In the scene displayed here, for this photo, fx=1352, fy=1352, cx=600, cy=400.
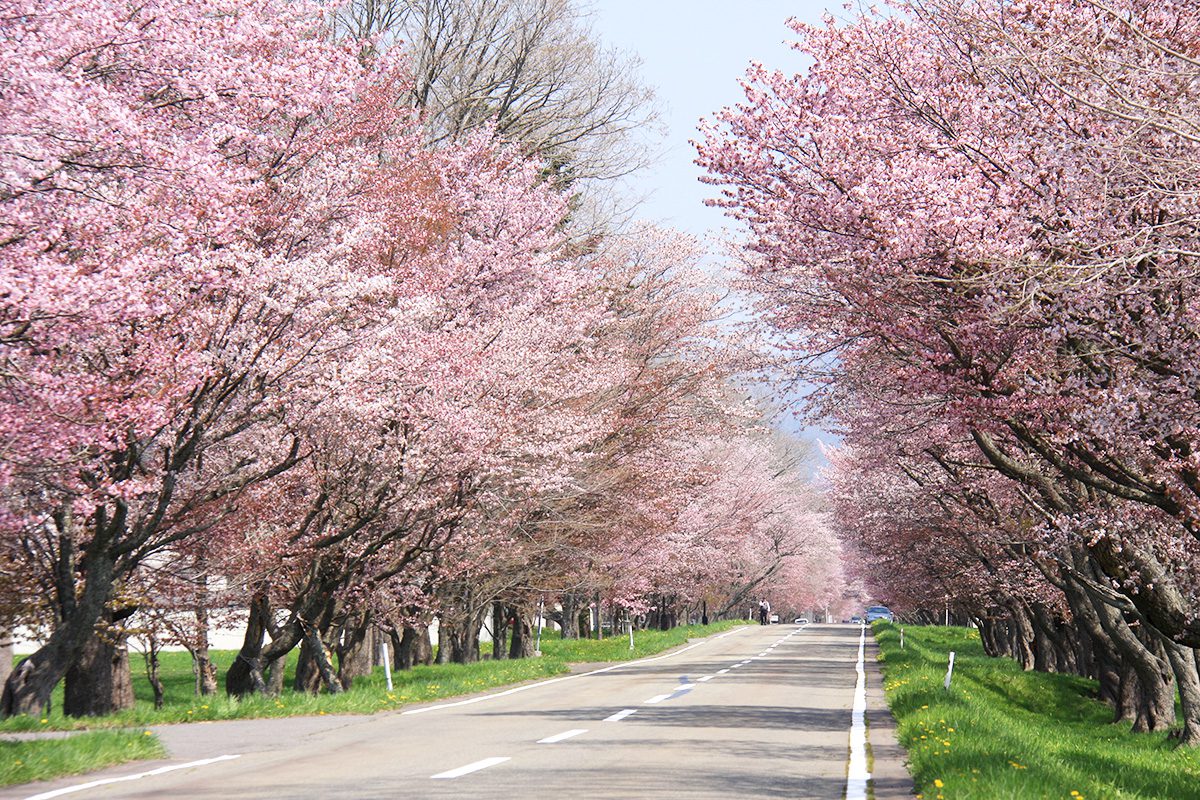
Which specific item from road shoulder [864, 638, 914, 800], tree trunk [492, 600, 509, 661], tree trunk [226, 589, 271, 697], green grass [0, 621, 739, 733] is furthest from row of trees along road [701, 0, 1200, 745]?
tree trunk [492, 600, 509, 661]

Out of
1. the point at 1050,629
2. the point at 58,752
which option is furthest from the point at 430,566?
the point at 1050,629

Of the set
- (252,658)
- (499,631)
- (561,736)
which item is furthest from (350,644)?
(561,736)

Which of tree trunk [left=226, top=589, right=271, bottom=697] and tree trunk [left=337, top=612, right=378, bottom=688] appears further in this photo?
tree trunk [left=337, top=612, right=378, bottom=688]

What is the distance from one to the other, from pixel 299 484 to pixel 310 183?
6.46 m

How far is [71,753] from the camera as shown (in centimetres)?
1171

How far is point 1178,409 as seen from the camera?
437 inches

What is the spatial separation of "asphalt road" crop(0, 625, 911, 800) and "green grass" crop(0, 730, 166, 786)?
28 cm

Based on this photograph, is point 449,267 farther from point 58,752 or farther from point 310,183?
point 58,752

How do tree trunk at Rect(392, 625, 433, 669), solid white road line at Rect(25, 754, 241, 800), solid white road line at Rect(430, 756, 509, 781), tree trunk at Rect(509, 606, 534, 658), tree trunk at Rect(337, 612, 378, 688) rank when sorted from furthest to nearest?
1. tree trunk at Rect(509, 606, 534, 658)
2. tree trunk at Rect(392, 625, 433, 669)
3. tree trunk at Rect(337, 612, 378, 688)
4. solid white road line at Rect(430, 756, 509, 781)
5. solid white road line at Rect(25, 754, 241, 800)

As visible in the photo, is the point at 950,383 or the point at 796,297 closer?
the point at 950,383

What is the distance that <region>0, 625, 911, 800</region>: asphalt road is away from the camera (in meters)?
10.1

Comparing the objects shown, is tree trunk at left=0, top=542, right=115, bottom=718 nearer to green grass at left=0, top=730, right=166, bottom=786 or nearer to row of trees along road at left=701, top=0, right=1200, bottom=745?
green grass at left=0, top=730, right=166, bottom=786

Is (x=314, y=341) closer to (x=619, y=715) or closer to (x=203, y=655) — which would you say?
(x=619, y=715)

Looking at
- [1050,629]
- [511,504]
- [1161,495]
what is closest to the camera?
[1161,495]
